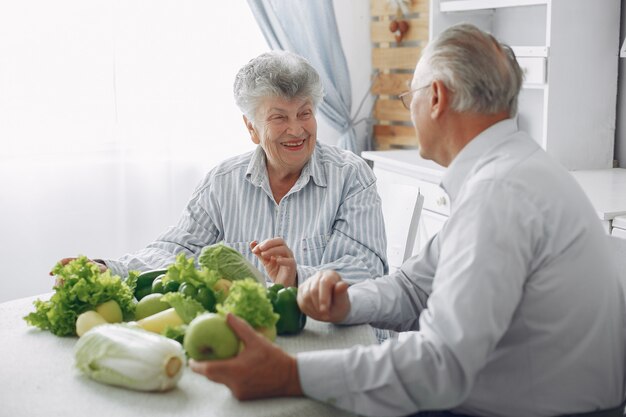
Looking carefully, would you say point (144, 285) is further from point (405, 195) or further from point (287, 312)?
point (405, 195)

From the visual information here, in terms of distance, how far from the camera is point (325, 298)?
1.61 m

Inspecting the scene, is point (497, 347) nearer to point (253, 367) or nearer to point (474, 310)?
point (474, 310)

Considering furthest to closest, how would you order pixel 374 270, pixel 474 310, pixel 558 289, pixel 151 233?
pixel 151 233, pixel 374 270, pixel 558 289, pixel 474 310

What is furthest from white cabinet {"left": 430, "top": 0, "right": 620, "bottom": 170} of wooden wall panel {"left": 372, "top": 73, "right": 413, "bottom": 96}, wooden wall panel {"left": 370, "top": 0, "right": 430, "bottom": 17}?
wooden wall panel {"left": 372, "top": 73, "right": 413, "bottom": 96}

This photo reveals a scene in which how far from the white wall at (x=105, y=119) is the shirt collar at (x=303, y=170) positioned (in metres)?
1.67

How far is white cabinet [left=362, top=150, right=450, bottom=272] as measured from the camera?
8.51 feet

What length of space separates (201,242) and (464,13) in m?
2.01

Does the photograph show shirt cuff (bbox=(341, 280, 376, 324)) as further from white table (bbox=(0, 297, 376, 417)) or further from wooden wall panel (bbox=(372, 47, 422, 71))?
wooden wall panel (bbox=(372, 47, 422, 71))

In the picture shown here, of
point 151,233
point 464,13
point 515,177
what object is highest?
point 464,13

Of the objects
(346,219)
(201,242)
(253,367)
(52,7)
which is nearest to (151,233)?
(52,7)

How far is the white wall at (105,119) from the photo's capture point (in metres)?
3.71

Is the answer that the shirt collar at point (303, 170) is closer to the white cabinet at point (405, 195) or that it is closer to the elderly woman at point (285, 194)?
the elderly woman at point (285, 194)

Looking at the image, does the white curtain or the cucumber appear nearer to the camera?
the cucumber

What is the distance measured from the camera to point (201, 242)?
7.68 feet
